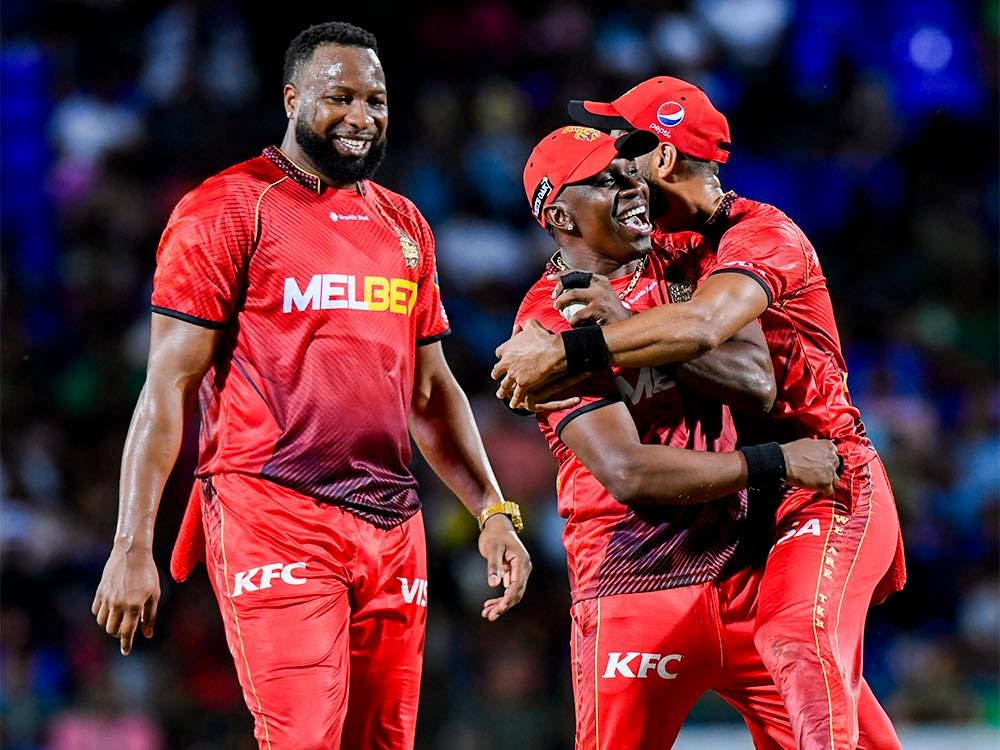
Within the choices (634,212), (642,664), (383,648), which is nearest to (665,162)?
(634,212)

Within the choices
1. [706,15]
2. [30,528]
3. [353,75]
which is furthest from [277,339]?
[706,15]

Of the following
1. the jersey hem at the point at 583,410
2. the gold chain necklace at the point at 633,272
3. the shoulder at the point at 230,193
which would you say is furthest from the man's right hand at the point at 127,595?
the gold chain necklace at the point at 633,272

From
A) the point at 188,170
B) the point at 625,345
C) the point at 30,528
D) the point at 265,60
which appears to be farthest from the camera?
the point at 265,60

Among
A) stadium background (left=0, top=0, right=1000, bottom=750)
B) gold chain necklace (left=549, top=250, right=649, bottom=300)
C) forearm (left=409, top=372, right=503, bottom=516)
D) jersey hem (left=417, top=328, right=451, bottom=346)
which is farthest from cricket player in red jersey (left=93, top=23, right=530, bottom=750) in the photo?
stadium background (left=0, top=0, right=1000, bottom=750)

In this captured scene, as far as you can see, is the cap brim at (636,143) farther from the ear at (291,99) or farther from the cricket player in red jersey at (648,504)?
the ear at (291,99)

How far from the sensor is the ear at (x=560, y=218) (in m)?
4.84

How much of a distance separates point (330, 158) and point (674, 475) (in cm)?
155

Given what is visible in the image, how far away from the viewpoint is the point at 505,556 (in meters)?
5.01

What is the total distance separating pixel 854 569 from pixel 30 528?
6105 millimetres

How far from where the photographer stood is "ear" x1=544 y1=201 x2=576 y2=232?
4836mm

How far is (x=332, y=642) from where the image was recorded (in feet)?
14.8

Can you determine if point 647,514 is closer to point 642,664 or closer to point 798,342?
point 642,664

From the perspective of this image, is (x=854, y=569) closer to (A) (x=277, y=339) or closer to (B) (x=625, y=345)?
(B) (x=625, y=345)

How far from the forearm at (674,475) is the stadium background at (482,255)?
437 centimetres
